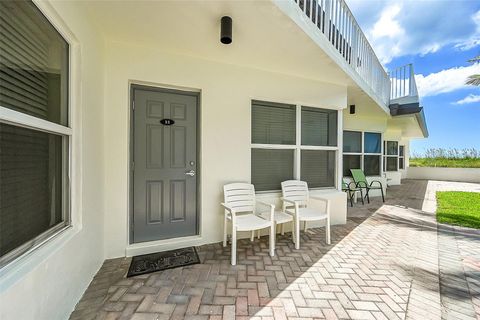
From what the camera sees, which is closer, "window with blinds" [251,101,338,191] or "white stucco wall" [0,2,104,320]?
"white stucco wall" [0,2,104,320]

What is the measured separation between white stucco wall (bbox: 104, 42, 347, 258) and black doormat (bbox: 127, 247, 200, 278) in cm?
27

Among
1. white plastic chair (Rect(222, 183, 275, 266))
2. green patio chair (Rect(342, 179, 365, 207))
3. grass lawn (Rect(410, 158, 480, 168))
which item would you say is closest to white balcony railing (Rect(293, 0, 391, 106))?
white plastic chair (Rect(222, 183, 275, 266))

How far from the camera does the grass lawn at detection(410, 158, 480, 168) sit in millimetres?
12492

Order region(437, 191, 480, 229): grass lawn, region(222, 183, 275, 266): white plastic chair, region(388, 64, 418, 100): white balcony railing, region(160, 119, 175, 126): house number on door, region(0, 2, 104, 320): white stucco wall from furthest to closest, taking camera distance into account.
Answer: region(388, 64, 418, 100): white balcony railing, region(437, 191, 480, 229): grass lawn, region(160, 119, 175, 126): house number on door, region(222, 183, 275, 266): white plastic chair, region(0, 2, 104, 320): white stucco wall

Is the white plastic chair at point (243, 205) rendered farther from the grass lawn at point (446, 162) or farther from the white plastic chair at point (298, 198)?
the grass lawn at point (446, 162)

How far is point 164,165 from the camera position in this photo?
299cm

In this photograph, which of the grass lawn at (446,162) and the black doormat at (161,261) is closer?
the black doormat at (161,261)

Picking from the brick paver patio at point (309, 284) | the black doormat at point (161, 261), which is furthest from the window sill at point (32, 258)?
the black doormat at point (161, 261)

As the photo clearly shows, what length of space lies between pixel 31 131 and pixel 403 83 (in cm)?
876

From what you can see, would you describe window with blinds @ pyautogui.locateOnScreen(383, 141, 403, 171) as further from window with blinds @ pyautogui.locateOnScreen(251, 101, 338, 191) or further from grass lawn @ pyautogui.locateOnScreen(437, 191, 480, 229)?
window with blinds @ pyautogui.locateOnScreen(251, 101, 338, 191)

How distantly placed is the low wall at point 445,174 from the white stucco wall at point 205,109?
45.5 feet

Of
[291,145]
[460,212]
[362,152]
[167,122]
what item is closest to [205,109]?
[167,122]

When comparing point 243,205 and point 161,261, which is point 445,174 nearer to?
point 243,205

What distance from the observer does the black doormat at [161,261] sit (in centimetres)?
247
